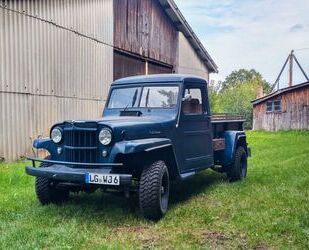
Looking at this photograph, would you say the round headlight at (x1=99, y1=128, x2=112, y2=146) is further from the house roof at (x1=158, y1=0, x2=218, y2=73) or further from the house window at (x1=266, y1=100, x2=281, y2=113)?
the house window at (x1=266, y1=100, x2=281, y2=113)

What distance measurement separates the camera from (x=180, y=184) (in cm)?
821

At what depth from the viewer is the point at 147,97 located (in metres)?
6.84

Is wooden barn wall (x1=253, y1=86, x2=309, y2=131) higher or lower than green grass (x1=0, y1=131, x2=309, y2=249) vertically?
higher

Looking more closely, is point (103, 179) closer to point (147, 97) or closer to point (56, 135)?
point (56, 135)

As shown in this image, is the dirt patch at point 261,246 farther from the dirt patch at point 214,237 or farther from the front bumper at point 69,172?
the front bumper at point 69,172

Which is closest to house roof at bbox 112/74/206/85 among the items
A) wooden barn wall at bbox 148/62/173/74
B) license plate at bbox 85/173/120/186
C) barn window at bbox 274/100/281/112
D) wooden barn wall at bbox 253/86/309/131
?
license plate at bbox 85/173/120/186

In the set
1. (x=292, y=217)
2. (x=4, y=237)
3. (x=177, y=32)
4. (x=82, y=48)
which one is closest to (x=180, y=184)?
(x=292, y=217)

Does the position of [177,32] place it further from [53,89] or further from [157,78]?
[157,78]

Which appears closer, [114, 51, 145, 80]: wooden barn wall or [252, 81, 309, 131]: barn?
[114, 51, 145, 80]: wooden barn wall

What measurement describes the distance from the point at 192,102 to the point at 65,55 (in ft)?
23.2

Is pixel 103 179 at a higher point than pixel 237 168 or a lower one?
higher

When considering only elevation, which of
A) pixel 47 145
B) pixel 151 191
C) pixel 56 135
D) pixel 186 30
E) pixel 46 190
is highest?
pixel 186 30

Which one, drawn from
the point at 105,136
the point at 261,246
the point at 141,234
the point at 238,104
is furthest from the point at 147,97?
the point at 238,104

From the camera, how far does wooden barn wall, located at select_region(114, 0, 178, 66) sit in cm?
1598
